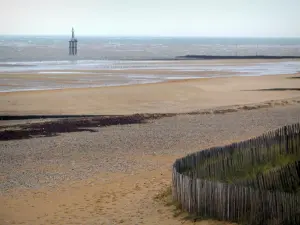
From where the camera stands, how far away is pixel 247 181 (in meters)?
10.6

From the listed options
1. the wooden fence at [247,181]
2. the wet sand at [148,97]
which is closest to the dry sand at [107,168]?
the wooden fence at [247,181]

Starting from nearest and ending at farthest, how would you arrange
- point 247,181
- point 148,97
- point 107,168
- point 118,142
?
point 247,181 → point 107,168 → point 118,142 → point 148,97

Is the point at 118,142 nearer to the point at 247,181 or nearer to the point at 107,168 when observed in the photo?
the point at 107,168

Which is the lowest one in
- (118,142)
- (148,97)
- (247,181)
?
(148,97)

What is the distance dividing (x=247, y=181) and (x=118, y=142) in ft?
31.1

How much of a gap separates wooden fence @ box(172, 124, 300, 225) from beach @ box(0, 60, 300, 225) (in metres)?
0.43

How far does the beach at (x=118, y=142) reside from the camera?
12219 mm

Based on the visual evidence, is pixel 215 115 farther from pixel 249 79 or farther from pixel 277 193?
pixel 249 79

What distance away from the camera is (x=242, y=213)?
9.37 metres

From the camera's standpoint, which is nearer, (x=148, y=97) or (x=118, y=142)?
(x=118, y=142)

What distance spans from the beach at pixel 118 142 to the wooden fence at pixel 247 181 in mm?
433

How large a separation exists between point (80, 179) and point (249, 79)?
3246 centimetres

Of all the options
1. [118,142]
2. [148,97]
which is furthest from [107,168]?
[148,97]

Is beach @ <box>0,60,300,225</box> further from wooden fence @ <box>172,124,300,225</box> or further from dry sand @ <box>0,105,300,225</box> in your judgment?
wooden fence @ <box>172,124,300,225</box>
